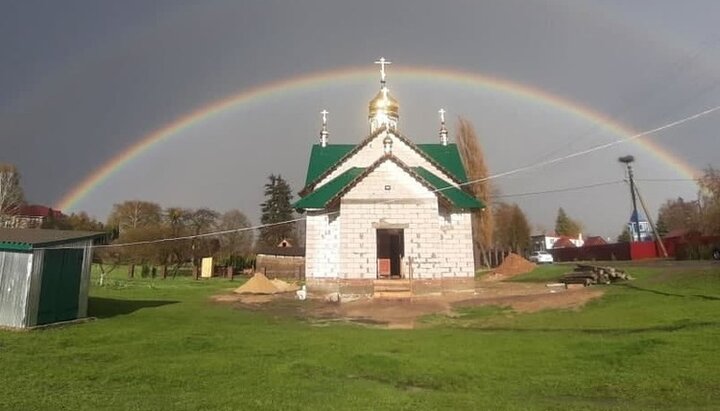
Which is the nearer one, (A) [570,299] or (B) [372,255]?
(A) [570,299]

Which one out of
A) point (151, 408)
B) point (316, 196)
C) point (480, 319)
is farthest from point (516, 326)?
point (316, 196)

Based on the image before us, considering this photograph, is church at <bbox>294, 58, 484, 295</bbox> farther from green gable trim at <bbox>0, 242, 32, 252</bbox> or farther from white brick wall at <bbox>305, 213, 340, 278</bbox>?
green gable trim at <bbox>0, 242, 32, 252</bbox>

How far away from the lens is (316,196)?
31266 millimetres

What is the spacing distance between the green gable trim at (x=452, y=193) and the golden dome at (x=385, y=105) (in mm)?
9182

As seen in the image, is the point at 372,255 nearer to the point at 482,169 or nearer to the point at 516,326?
the point at 516,326

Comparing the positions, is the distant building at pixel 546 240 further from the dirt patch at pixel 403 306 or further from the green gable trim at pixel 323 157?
the dirt patch at pixel 403 306

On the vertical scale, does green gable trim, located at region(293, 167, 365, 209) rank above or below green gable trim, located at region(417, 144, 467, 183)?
below

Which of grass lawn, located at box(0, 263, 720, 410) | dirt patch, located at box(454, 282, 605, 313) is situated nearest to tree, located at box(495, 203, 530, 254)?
dirt patch, located at box(454, 282, 605, 313)

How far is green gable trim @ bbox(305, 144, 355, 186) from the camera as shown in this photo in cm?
3546

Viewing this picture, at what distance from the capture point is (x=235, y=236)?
93.1m

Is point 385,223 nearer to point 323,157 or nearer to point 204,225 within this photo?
point 323,157

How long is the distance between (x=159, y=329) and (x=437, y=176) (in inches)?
853

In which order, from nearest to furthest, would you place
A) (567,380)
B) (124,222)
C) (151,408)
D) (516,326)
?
(151,408), (567,380), (516,326), (124,222)

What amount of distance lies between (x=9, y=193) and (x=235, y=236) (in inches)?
1394
